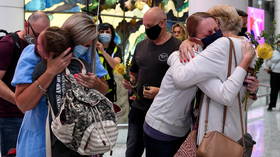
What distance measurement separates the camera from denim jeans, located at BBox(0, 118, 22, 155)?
3.10 metres

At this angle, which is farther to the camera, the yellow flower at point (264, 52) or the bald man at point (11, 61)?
the bald man at point (11, 61)

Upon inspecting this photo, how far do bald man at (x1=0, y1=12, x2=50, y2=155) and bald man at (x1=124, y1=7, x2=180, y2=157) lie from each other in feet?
2.91

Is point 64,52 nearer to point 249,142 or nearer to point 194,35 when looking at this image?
point 194,35

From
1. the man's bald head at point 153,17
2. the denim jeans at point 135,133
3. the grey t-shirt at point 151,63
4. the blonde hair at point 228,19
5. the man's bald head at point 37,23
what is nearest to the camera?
the blonde hair at point 228,19

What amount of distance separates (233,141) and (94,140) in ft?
2.61

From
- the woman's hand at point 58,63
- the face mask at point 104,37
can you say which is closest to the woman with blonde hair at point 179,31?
the face mask at point 104,37

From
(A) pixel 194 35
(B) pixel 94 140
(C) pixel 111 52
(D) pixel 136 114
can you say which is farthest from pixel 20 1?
(B) pixel 94 140

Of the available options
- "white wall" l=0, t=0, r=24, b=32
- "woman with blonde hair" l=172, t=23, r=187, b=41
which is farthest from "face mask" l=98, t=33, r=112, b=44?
"white wall" l=0, t=0, r=24, b=32

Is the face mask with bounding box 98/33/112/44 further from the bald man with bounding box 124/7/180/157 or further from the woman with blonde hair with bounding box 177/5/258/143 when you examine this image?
the woman with blonde hair with bounding box 177/5/258/143

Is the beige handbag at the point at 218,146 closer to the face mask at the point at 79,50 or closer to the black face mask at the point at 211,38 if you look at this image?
the black face mask at the point at 211,38

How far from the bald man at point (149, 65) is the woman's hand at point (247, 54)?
3.32ft

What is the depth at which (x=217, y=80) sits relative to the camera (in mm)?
2203

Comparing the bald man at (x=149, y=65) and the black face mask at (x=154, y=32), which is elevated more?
the black face mask at (x=154, y=32)

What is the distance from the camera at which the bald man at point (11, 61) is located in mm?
2918
